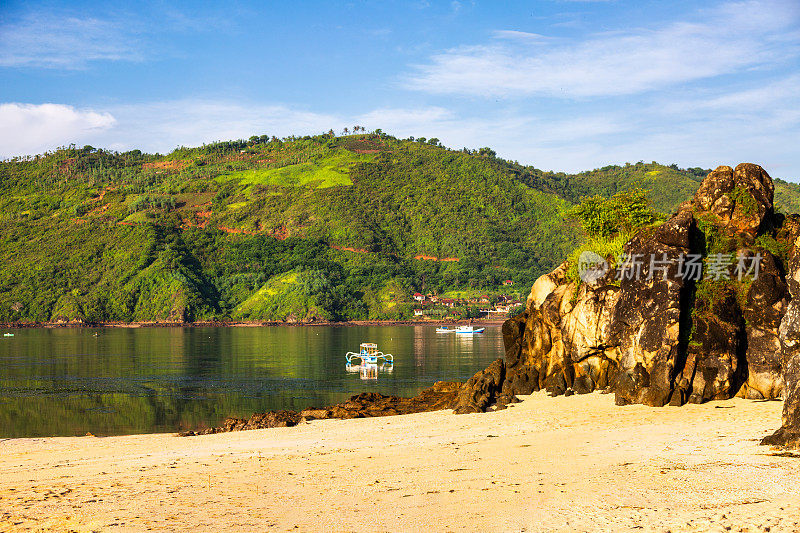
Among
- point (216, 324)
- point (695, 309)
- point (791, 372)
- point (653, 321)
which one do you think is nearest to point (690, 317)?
point (695, 309)

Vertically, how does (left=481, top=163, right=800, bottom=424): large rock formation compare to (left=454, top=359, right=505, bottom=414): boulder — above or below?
above

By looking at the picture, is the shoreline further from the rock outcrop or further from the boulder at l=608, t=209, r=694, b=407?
the rock outcrop

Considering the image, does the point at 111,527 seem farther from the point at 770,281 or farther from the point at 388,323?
the point at 388,323

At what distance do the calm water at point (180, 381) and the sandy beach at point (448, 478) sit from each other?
12689mm

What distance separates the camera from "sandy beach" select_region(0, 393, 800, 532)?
41.7ft

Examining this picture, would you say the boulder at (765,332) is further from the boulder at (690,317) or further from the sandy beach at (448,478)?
the sandy beach at (448,478)

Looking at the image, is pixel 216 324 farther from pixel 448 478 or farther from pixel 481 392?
pixel 448 478

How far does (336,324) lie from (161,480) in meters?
152

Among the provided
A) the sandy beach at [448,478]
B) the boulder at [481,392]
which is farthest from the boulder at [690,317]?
the sandy beach at [448,478]

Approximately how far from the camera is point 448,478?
1622 centimetres

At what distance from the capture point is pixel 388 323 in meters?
174

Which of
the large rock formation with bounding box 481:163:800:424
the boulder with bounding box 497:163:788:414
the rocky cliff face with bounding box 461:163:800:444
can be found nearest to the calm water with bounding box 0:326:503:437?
the rocky cliff face with bounding box 461:163:800:444

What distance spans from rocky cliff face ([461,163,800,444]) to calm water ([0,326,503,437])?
1731cm

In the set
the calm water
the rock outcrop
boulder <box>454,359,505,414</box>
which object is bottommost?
the calm water
